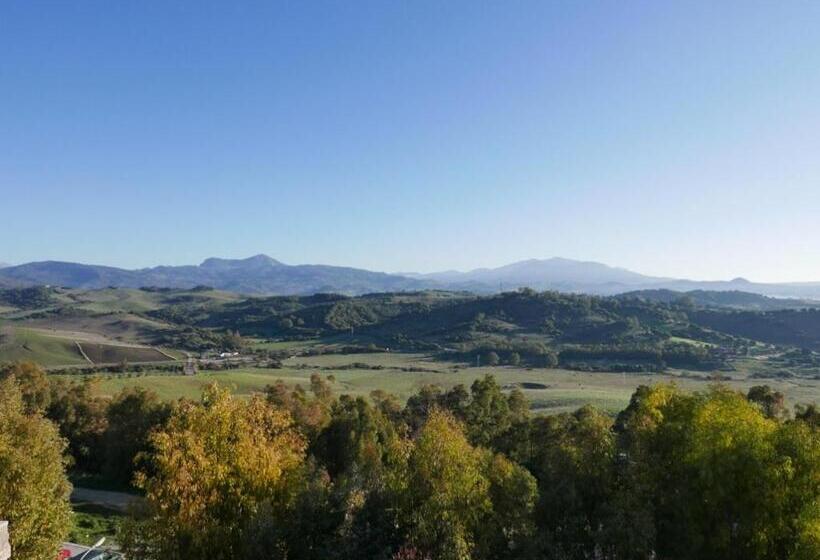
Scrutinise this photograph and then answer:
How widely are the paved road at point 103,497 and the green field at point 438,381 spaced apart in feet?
69.3

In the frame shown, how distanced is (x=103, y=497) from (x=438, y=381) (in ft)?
205

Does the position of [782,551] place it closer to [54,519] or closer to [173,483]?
[173,483]

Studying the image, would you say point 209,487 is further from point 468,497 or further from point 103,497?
point 103,497

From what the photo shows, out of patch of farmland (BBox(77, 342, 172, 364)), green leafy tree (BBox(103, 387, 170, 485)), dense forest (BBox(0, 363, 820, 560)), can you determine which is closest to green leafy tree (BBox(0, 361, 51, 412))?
green leafy tree (BBox(103, 387, 170, 485))

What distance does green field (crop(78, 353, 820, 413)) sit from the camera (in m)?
80.9

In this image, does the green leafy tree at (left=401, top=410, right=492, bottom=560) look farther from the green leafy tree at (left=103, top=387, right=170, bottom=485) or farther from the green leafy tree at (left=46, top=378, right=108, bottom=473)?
the green leafy tree at (left=46, top=378, right=108, bottom=473)

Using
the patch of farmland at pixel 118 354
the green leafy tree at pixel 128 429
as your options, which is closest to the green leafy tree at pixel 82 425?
the green leafy tree at pixel 128 429

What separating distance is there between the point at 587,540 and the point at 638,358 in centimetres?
12342

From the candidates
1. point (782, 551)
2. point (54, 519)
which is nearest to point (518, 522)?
point (782, 551)

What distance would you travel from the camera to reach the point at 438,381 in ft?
331

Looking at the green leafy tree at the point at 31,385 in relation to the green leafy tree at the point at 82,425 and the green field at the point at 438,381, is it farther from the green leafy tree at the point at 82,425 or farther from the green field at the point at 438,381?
the green field at the point at 438,381

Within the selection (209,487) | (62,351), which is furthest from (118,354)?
(209,487)

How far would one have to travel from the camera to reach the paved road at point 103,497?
43.2 metres

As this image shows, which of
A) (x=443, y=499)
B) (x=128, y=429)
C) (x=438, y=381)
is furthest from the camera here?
(x=438, y=381)
